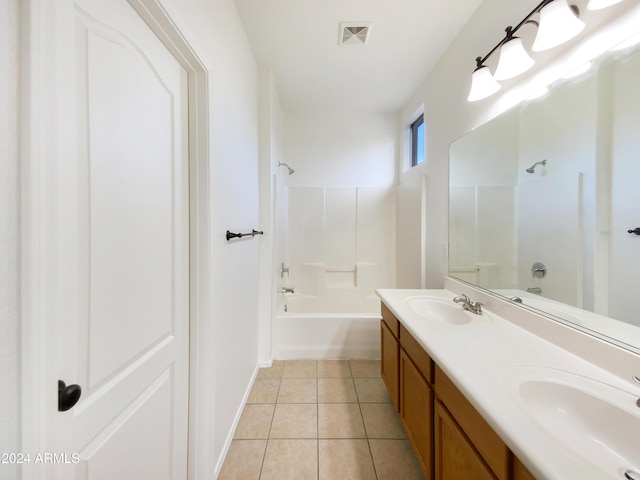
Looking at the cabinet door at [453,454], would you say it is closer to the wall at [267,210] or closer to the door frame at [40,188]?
the door frame at [40,188]

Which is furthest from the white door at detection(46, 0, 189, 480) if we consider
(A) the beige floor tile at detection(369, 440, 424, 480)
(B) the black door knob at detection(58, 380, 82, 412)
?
(A) the beige floor tile at detection(369, 440, 424, 480)

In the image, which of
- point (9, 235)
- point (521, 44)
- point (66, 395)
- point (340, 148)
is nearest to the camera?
point (9, 235)

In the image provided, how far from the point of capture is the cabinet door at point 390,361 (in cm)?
149

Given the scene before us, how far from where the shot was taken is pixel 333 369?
215cm

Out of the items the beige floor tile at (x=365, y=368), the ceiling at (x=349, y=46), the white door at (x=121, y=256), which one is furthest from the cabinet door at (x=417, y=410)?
the ceiling at (x=349, y=46)

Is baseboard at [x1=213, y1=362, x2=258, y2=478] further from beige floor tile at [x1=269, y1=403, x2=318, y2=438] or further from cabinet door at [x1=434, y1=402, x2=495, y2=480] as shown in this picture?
cabinet door at [x1=434, y1=402, x2=495, y2=480]

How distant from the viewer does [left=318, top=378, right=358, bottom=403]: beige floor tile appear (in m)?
1.77

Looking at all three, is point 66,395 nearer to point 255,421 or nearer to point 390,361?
point 255,421

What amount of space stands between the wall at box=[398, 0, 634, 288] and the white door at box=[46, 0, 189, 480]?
5.32 ft

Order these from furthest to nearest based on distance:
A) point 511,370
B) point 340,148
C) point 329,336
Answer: point 340,148 < point 329,336 < point 511,370

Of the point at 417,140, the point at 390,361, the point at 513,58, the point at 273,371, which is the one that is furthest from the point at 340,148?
the point at 273,371

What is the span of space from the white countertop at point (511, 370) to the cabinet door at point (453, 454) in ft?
0.66

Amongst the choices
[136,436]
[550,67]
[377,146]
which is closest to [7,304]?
[136,436]

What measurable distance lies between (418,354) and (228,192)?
132 cm
